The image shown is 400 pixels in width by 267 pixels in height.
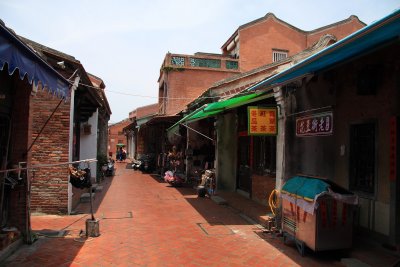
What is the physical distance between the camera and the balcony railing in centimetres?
2481

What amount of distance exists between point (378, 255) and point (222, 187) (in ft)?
27.1

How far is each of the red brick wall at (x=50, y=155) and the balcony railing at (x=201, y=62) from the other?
15.9 metres

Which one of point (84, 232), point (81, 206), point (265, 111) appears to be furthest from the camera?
point (81, 206)

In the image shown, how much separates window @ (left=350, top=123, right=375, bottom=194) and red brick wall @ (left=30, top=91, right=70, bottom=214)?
22.7 ft

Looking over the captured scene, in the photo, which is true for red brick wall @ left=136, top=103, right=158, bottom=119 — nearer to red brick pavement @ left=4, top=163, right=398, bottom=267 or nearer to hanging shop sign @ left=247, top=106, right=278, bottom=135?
red brick pavement @ left=4, top=163, right=398, bottom=267

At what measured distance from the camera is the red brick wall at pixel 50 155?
917 centimetres

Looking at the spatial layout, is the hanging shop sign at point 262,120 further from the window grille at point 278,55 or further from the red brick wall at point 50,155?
the window grille at point 278,55

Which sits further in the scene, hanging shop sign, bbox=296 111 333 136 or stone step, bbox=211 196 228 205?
stone step, bbox=211 196 228 205

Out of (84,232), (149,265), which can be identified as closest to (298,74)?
(149,265)

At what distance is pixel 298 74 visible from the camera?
20.3 feet

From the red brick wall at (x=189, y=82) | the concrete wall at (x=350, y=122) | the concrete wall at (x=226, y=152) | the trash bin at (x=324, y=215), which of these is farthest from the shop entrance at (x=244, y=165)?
the red brick wall at (x=189, y=82)

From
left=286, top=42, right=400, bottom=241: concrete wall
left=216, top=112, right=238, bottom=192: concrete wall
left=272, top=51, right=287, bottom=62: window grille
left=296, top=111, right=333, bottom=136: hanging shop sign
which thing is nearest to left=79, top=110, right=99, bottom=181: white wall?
left=216, top=112, right=238, bottom=192: concrete wall

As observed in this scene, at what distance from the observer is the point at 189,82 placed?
2509 centimetres

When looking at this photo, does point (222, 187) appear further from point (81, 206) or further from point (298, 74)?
point (298, 74)
